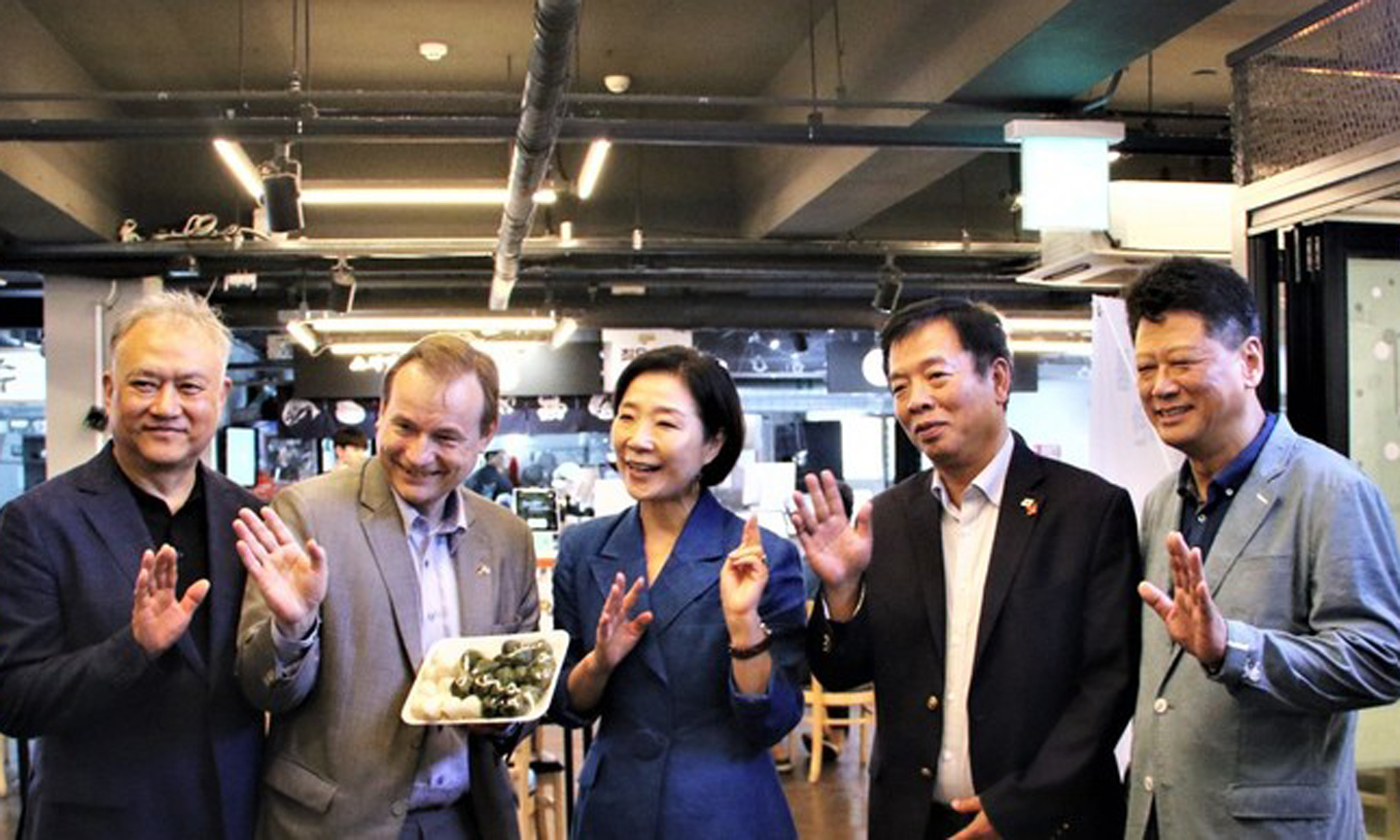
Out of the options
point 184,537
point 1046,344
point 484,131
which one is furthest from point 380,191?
point 1046,344

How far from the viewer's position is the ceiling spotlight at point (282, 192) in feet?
19.5

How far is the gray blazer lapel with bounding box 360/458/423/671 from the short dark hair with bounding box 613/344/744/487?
0.47 metres

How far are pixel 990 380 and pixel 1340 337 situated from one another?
1.41 metres

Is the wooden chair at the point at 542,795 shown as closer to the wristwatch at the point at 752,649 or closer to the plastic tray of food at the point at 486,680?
the plastic tray of food at the point at 486,680

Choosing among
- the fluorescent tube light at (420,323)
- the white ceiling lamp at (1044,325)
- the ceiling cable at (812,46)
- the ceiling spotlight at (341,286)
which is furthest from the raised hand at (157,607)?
the white ceiling lamp at (1044,325)

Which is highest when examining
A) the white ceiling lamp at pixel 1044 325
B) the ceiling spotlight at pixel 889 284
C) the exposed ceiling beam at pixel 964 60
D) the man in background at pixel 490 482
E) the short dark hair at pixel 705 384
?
the exposed ceiling beam at pixel 964 60

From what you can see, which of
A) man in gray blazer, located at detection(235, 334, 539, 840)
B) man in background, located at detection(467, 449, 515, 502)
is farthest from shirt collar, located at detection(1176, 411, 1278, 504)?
man in background, located at detection(467, 449, 515, 502)

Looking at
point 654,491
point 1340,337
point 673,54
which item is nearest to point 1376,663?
point 654,491

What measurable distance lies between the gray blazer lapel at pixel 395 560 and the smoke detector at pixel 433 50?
18.7 ft

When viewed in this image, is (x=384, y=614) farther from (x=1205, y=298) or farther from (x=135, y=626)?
(x=1205, y=298)

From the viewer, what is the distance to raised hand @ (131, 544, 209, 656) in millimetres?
1885

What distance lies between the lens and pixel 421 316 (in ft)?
28.6

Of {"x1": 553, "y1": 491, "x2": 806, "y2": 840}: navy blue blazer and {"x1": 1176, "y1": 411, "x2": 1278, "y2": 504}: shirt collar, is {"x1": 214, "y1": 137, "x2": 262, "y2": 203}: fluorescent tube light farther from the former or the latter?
{"x1": 1176, "y1": 411, "x2": 1278, "y2": 504}: shirt collar

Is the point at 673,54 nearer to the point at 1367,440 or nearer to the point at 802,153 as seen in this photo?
the point at 802,153
